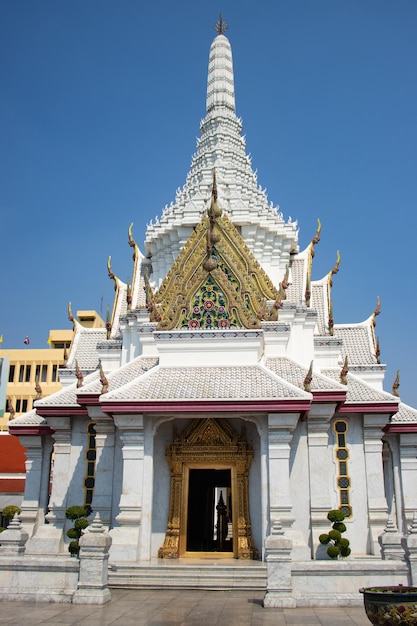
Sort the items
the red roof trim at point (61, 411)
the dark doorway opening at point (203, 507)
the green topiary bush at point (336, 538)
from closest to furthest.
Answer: the green topiary bush at point (336, 538) → the red roof trim at point (61, 411) → the dark doorway opening at point (203, 507)

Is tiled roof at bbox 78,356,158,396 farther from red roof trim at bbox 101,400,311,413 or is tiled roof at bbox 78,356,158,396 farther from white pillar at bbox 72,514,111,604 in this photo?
white pillar at bbox 72,514,111,604

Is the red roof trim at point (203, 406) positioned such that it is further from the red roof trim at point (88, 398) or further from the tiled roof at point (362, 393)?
the tiled roof at point (362, 393)

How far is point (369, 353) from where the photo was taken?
2048cm

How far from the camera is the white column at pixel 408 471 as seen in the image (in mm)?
Result: 17219

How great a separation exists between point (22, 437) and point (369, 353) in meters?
10.7

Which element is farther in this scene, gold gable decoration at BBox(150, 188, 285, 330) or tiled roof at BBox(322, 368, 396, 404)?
gold gable decoration at BBox(150, 188, 285, 330)

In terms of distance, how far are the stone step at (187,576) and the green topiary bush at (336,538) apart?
7.19 ft

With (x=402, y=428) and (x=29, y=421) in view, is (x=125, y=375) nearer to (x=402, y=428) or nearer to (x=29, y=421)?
(x=29, y=421)

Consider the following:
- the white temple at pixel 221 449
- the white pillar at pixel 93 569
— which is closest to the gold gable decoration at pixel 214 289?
the white temple at pixel 221 449

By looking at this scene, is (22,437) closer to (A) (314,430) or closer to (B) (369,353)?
(A) (314,430)

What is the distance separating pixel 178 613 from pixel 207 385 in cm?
570

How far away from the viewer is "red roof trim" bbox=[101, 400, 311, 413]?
45.0ft

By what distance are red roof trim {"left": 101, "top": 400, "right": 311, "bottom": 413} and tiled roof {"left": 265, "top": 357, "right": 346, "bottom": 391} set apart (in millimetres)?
1073

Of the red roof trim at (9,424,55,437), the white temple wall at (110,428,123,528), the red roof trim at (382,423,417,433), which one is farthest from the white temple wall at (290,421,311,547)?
the red roof trim at (9,424,55,437)
